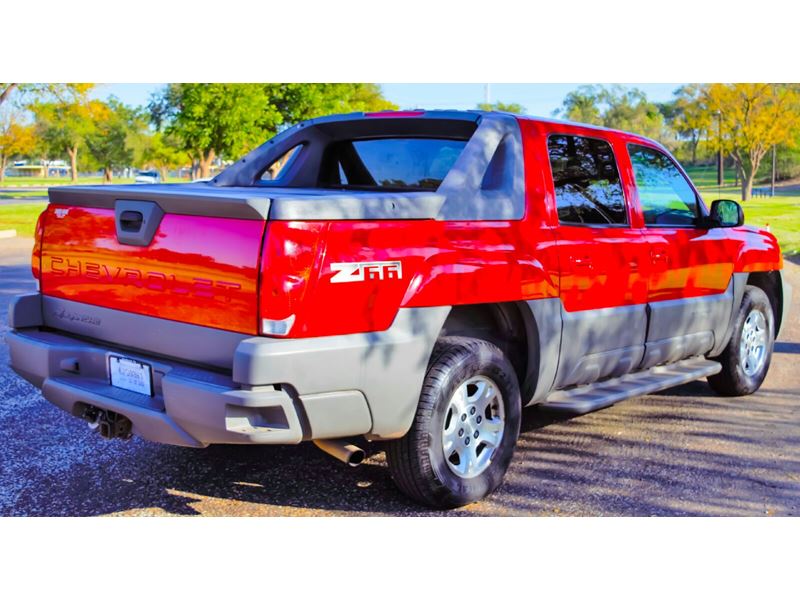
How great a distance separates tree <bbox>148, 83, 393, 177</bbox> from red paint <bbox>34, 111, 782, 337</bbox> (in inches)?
1190

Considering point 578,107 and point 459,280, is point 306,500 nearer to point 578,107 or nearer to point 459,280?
point 459,280

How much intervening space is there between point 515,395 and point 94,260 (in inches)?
89.3

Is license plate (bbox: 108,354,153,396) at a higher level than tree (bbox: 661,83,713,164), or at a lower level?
lower

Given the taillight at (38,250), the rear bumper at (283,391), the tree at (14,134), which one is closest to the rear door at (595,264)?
the rear bumper at (283,391)

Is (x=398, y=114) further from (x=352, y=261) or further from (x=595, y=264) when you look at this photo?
(x=352, y=261)

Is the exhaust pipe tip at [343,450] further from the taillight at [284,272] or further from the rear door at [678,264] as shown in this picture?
the rear door at [678,264]

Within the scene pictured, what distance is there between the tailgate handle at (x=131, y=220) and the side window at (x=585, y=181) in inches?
89.9

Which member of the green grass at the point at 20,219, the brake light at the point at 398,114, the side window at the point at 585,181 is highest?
the brake light at the point at 398,114

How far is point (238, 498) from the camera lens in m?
4.55

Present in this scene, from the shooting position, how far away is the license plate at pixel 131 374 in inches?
161

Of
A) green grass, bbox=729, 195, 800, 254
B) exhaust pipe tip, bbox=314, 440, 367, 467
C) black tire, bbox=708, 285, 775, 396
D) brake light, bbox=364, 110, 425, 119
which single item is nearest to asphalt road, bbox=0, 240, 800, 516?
black tire, bbox=708, 285, 775, 396

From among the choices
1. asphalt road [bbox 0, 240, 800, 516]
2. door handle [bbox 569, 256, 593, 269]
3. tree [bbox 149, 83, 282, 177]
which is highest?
tree [bbox 149, 83, 282, 177]

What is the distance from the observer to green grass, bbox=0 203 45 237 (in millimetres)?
23758

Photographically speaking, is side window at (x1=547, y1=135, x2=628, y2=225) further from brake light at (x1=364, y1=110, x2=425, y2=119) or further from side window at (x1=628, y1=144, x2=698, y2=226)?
brake light at (x1=364, y1=110, x2=425, y2=119)
